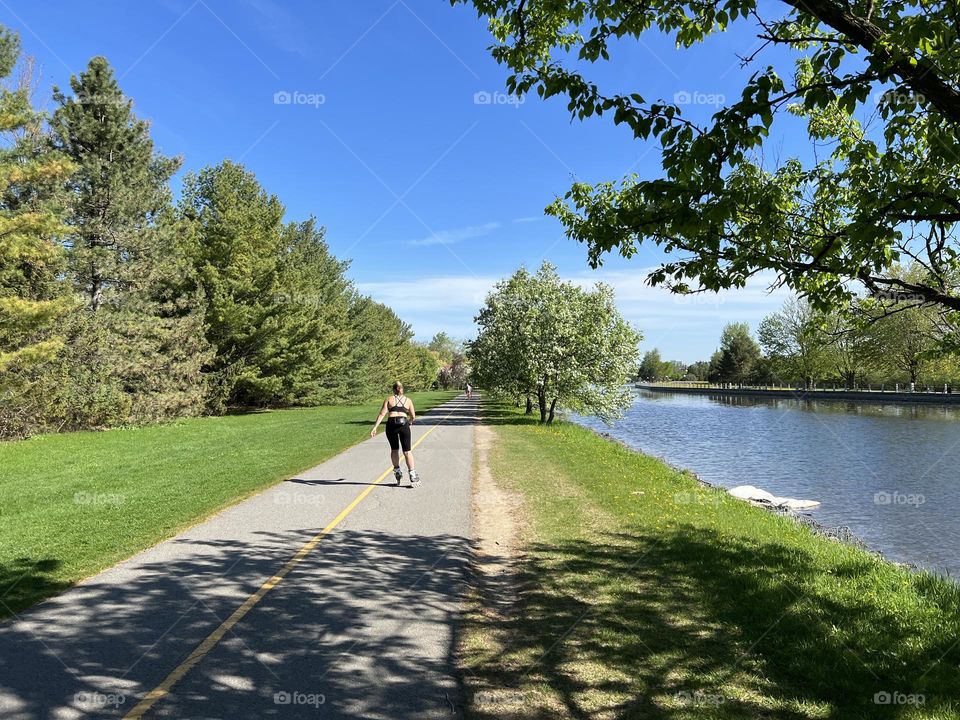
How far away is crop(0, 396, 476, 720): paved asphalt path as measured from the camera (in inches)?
154

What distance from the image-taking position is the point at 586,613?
5617 mm

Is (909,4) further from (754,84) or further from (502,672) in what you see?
(502,672)

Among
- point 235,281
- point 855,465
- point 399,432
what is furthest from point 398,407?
point 235,281

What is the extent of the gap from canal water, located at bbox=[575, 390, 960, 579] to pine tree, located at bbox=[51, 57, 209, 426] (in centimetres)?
2459

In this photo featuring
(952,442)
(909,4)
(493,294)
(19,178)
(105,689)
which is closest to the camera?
(105,689)

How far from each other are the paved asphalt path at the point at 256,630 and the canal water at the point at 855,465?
8995 mm

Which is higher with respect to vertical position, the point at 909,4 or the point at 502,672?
the point at 909,4

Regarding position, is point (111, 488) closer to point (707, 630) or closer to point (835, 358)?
point (707, 630)

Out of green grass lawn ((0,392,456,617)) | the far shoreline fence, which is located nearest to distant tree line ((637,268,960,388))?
the far shoreline fence

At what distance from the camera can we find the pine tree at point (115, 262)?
26.2 meters

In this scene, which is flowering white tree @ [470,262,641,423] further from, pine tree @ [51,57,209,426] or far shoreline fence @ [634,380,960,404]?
far shoreline fence @ [634,380,960,404]

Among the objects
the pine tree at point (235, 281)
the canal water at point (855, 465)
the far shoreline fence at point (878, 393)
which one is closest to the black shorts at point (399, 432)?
the canal water at point (855, 465)

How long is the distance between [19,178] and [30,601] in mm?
19615

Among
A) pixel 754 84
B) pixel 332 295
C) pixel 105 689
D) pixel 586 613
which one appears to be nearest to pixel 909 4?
pixel 754 84
